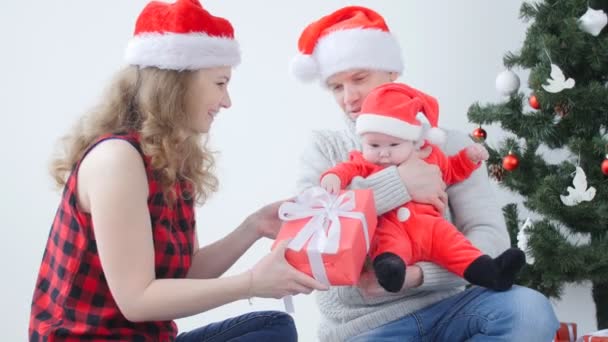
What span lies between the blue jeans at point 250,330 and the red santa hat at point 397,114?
527 mm

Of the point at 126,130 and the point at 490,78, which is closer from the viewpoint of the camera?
the point at 126,130

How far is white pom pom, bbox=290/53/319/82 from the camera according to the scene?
217 centimetres

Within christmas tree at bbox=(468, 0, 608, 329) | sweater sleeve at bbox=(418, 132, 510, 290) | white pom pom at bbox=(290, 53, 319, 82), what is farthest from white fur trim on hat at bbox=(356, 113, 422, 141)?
christmas tree at bbox=(468, 0, 608, 329)

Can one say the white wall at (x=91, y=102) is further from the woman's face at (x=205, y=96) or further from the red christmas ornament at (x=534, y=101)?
the woman's face at (x=205, y=96)

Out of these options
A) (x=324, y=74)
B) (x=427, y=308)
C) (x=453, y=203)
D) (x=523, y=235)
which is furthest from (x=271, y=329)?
(x=523, y=235)

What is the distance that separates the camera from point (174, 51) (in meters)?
1.76

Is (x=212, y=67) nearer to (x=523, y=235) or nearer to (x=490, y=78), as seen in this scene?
(x=523, y=235)

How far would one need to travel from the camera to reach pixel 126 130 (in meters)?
1.74

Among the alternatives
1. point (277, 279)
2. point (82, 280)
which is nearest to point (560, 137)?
point (277, 279)

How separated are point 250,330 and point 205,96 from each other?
597 mm

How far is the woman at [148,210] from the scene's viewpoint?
161cm

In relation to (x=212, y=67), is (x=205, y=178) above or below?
below

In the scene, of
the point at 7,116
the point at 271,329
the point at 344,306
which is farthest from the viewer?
the point at 7,116

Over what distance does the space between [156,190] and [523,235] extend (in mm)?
1647
